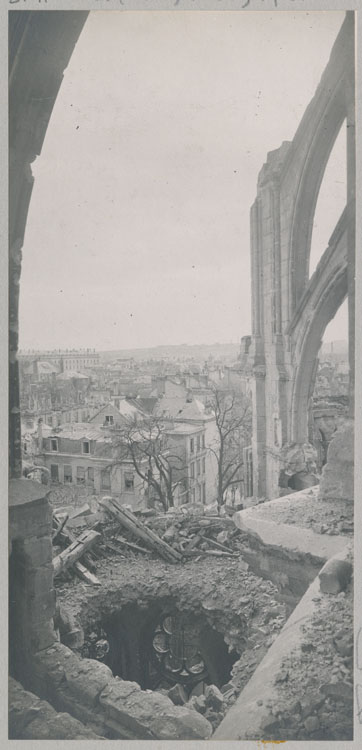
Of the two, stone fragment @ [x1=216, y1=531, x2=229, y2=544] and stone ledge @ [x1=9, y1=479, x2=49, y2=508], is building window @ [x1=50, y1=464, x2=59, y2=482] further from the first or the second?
stone ledge @ [x1=9, y1=479, x2=49, y2=508]

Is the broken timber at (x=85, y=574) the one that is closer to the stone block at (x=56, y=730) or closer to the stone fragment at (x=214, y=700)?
the stone fragment at (x=214, y=700)

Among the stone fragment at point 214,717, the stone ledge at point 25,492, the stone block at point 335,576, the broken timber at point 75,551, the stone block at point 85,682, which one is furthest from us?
the broken timber at point 75,551

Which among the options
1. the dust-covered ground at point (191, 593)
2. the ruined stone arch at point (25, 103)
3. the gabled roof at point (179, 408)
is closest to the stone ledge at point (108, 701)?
the ruined stone arch at point (25, 103)

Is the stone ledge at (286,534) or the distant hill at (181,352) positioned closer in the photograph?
the stone ledge at (286,534)

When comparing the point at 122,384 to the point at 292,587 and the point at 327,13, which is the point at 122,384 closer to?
the point at 292,587

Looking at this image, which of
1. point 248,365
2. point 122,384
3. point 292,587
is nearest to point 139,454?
point 122,384

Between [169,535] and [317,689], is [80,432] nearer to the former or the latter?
[169,535]
